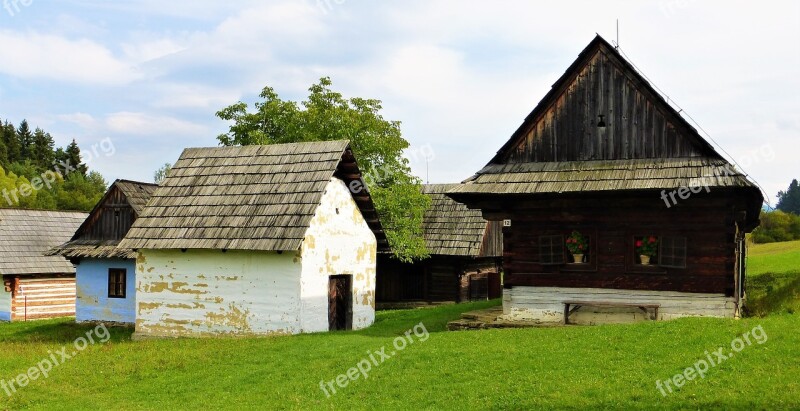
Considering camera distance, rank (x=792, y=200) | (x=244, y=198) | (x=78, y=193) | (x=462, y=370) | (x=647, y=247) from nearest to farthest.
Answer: (x=462, y=370) → (x=647, y=247) → (x=244, y=198) → (x=78, y=193) → (x=792, y=200)

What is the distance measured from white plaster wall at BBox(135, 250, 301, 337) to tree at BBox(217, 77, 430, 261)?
27.6ft

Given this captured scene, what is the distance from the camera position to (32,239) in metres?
29.3

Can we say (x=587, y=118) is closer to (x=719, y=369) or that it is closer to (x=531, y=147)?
(x=531, y=147)

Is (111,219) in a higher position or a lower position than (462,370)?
higher

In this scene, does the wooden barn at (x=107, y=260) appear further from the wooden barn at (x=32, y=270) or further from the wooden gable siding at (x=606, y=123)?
the wooden gable siding at (x=606, y=123)

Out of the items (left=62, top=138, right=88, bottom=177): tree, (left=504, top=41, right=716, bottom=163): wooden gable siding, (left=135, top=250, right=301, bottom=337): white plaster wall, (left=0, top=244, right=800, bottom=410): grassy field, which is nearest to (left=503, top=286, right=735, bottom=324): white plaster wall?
(left=0, top=244, right=800, bottom=410): grassy field

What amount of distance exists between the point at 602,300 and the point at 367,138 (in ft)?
40.9

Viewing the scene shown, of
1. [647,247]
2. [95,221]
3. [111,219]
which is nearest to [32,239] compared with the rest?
[95,221]

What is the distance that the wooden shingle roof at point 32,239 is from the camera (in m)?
27.8

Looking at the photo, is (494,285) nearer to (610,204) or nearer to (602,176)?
(610,204)

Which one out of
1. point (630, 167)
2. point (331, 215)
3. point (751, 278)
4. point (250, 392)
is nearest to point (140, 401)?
point (250, 392)

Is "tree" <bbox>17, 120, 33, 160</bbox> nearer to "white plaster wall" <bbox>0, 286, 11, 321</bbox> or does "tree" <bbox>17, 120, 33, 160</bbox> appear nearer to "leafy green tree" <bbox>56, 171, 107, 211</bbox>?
"leafy green tree" <bbox>56, 171, 107, 211</bbox>

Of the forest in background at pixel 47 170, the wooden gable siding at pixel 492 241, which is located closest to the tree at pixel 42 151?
the forest in background at pixel 47 170

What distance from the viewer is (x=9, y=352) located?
17906mm
